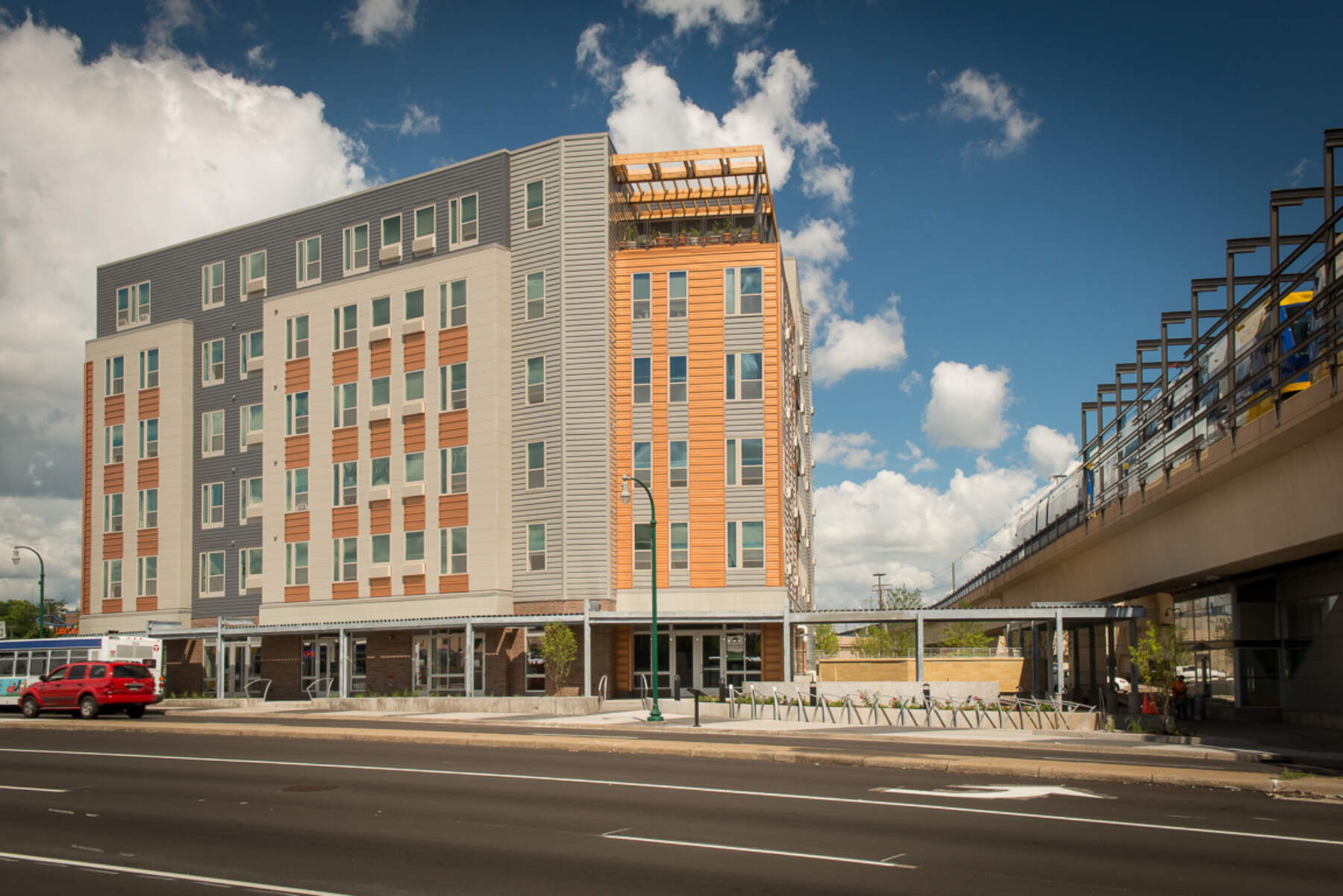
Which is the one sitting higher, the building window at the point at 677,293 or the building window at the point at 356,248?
the building window at the point at 356,248

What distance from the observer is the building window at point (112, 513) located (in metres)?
57.3

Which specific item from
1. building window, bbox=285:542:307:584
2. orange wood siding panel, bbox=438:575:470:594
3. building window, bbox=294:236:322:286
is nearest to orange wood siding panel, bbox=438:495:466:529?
orange wood siding panel, bbox=438:575:470:594

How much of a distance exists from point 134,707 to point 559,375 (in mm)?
19138

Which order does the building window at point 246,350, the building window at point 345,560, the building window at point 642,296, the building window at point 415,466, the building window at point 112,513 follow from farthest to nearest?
the building window at point 112,513 → the building window at point 246,350 → the building window at point 345,560 → the building window at point 415,466 → the building window at point 642,296

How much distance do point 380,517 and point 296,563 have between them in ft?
16.7

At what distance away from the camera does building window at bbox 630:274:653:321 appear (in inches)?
1834

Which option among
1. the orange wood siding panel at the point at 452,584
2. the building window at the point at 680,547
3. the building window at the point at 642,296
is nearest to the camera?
→ the building window at the point at 680,547

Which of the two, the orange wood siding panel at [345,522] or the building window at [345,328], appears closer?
the orange wood siding panel at [345,522]

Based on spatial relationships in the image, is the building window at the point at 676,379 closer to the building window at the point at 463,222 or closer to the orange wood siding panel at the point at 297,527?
the building window at the point at 463,222

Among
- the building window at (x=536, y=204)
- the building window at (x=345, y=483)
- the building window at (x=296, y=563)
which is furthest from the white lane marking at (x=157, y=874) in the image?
the building window at (x=296, y=563)

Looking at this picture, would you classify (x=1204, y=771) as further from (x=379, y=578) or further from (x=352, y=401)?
(x=352, y=401)

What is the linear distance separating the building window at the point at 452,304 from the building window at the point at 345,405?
5448 mm

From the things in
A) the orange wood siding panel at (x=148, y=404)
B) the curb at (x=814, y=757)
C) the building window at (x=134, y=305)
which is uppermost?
the building window at (x=134, y=305)

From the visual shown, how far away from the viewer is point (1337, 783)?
626 inches
